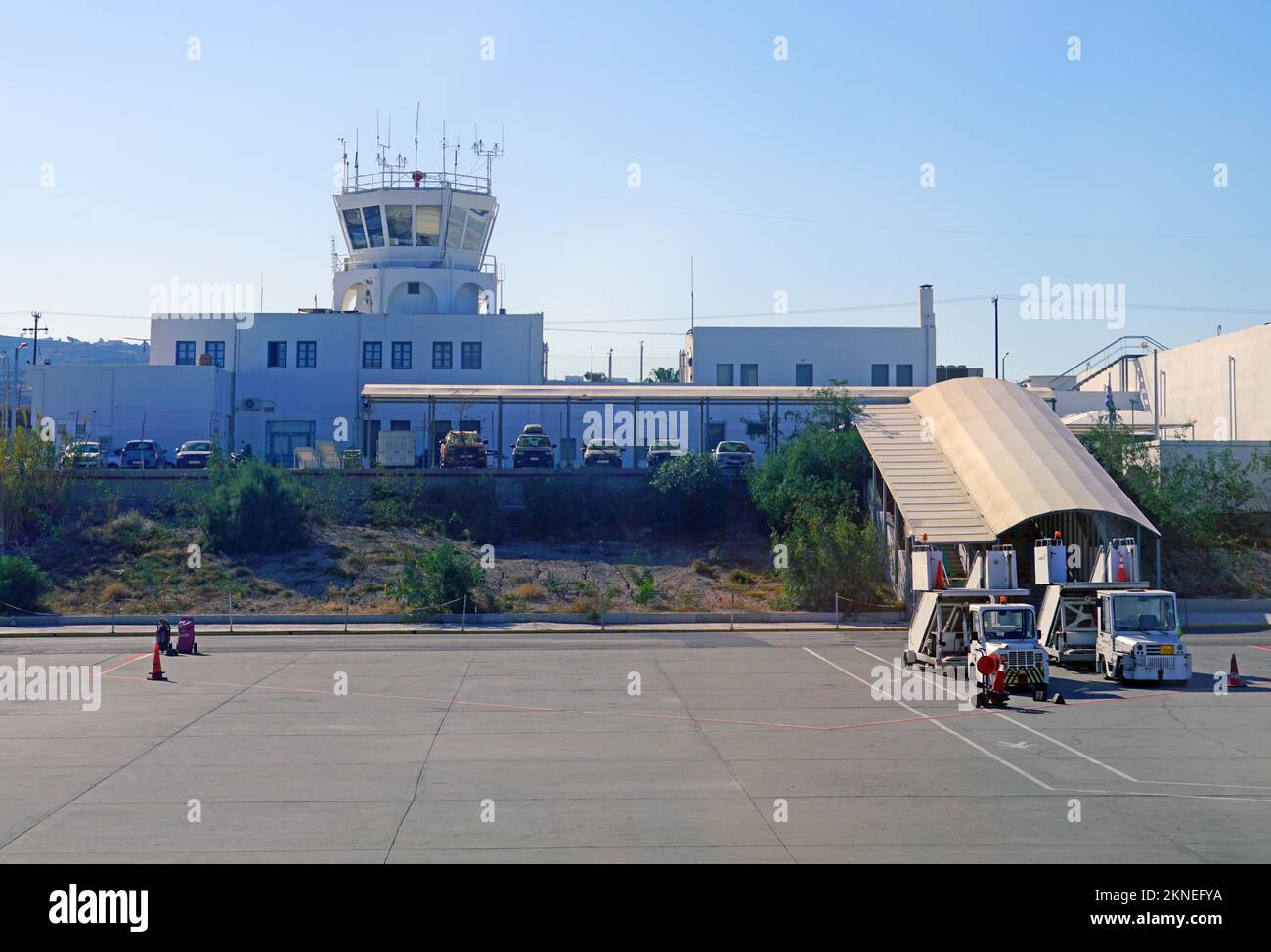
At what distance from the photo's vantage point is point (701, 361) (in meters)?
69.5

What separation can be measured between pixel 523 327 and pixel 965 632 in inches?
1704

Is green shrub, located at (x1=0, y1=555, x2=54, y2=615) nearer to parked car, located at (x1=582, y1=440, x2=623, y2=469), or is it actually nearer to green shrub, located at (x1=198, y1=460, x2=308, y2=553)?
green shrub, located at (x1=198, y1=460, x2=308, y2=553)

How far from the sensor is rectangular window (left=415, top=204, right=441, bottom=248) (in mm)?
69188

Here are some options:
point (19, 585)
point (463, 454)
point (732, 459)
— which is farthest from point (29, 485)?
point (732, 459)

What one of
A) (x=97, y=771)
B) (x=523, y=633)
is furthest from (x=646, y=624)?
(x=97, y=771)

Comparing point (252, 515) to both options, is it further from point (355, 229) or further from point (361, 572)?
point (355, 229)

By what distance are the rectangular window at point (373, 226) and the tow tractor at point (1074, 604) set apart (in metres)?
49.9

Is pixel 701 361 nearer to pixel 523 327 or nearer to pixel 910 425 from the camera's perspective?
pixel 523 327

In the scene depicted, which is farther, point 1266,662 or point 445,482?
point 445,482

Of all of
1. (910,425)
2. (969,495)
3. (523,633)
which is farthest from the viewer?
(910,425)

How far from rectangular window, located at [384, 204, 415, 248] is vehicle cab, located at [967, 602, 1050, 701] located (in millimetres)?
50781

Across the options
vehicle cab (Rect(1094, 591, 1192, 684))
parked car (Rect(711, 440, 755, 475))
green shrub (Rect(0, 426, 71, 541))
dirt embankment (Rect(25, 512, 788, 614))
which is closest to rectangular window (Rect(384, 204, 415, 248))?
parked car (Rect(711, 440, 755, 475))

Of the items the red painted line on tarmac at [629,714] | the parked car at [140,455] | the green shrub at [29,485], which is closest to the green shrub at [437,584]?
the red painted line on tarmac at [629,714]

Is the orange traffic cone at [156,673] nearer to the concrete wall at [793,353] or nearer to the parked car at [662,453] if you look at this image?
the parked car at [662,453]
